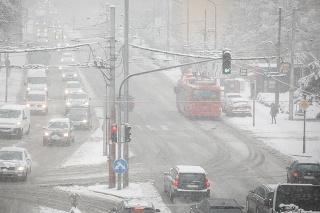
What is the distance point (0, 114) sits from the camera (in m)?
50.8

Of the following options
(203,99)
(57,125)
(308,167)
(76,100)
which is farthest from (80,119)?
(308,167)

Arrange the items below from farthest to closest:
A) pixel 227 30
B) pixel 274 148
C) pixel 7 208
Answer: pixel 227 30, pixel 274 148, pixel 7 208

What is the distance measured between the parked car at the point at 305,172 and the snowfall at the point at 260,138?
20.9 feet

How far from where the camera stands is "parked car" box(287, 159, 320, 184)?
34650mm

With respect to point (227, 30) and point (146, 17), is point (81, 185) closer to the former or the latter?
point (227, 30)

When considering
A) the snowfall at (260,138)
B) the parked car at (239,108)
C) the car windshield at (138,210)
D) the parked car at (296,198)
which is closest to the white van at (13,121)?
the snowfall at (260,138)

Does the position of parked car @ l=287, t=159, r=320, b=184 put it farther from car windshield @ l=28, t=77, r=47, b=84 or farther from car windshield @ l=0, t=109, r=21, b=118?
car windshield @ l=28, t=77, r=47, b=84

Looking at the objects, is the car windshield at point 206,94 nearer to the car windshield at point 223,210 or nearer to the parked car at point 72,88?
the parked car at point 72,88

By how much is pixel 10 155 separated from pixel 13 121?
14.6 metres

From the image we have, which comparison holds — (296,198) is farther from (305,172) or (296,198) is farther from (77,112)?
(77,112)

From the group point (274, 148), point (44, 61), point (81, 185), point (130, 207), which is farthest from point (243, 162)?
point (44, 61)

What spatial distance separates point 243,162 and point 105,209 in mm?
15715

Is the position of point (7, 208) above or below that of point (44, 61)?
below

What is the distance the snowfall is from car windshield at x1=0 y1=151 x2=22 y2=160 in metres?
2.82
